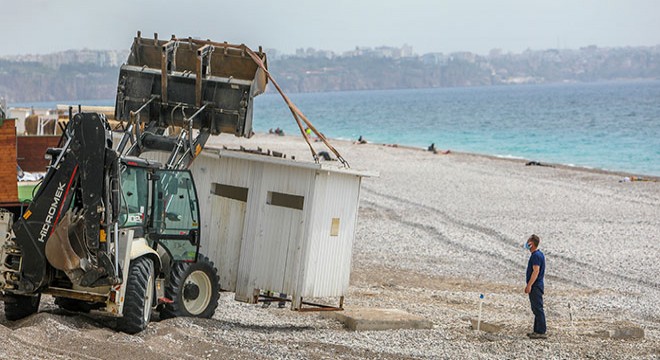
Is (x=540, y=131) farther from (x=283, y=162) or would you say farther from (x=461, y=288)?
(x=283, y=162)

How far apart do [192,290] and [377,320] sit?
2641 millimetres

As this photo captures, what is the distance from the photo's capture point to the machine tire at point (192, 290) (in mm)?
13344

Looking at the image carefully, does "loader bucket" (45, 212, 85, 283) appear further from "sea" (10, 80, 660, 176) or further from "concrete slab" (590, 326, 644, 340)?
"sea" (10, 80, 660, 176)

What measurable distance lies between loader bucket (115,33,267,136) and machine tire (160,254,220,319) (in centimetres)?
248

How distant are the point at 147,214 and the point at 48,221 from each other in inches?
63.0

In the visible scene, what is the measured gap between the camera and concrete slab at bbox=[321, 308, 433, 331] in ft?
47.2

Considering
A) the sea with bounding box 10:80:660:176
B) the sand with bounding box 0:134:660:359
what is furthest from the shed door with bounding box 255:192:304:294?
the sea with bounding box 10:80:660:176

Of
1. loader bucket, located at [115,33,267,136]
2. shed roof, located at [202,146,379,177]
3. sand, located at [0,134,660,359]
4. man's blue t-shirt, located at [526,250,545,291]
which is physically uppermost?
loader bucket, located at [115,33,267,136]

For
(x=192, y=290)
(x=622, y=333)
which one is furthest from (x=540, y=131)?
(x=192, y=290)

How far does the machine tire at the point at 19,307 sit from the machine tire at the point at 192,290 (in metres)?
1.66

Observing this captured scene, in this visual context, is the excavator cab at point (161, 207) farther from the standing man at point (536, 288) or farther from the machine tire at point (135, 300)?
the standing man at point (536, 288)

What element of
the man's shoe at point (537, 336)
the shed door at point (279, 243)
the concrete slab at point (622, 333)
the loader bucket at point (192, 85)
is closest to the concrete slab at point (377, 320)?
the shed door at point (279, 243)

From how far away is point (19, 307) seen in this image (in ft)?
41.3

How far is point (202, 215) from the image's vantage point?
625 inches
